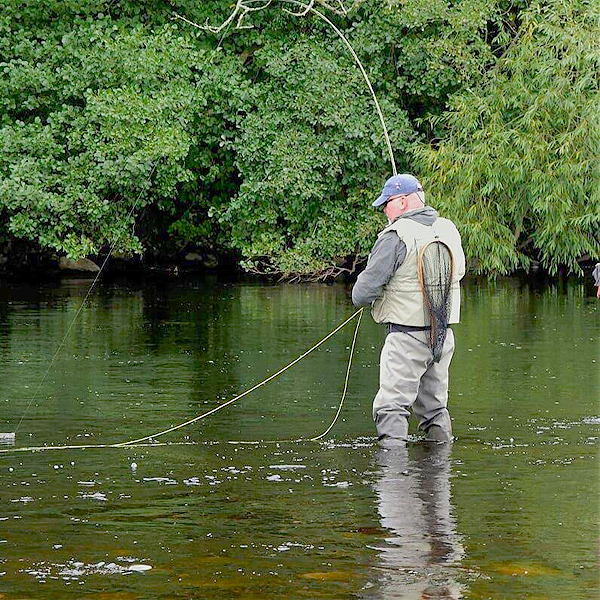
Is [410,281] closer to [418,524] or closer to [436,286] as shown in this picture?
[436,286]

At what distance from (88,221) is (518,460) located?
1828 cm

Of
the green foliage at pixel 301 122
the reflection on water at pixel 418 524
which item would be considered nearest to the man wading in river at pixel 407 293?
the reflection on water at pixel 418 524

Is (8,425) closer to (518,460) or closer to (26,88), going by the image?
(518,460)

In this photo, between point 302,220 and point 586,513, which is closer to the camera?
point 586,513

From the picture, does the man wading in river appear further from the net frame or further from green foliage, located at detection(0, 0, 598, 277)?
green foliage, located at detection(0, 0, 598, 277)

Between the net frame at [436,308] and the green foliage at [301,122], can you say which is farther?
the green foliage at [301,122]

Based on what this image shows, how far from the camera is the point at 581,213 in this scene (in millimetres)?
23250

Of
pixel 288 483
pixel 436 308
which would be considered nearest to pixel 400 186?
pixel 436 308

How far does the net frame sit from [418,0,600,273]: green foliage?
49.9 ft

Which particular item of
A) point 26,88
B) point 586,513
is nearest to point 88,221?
point 26,88

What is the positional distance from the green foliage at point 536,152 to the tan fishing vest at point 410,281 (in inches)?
598

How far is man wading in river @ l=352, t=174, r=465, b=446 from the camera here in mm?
7816

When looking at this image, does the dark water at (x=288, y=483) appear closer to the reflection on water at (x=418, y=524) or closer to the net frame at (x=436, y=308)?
the reflection on water at (x=418, y=524)

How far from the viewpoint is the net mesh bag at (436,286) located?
7832 mm
